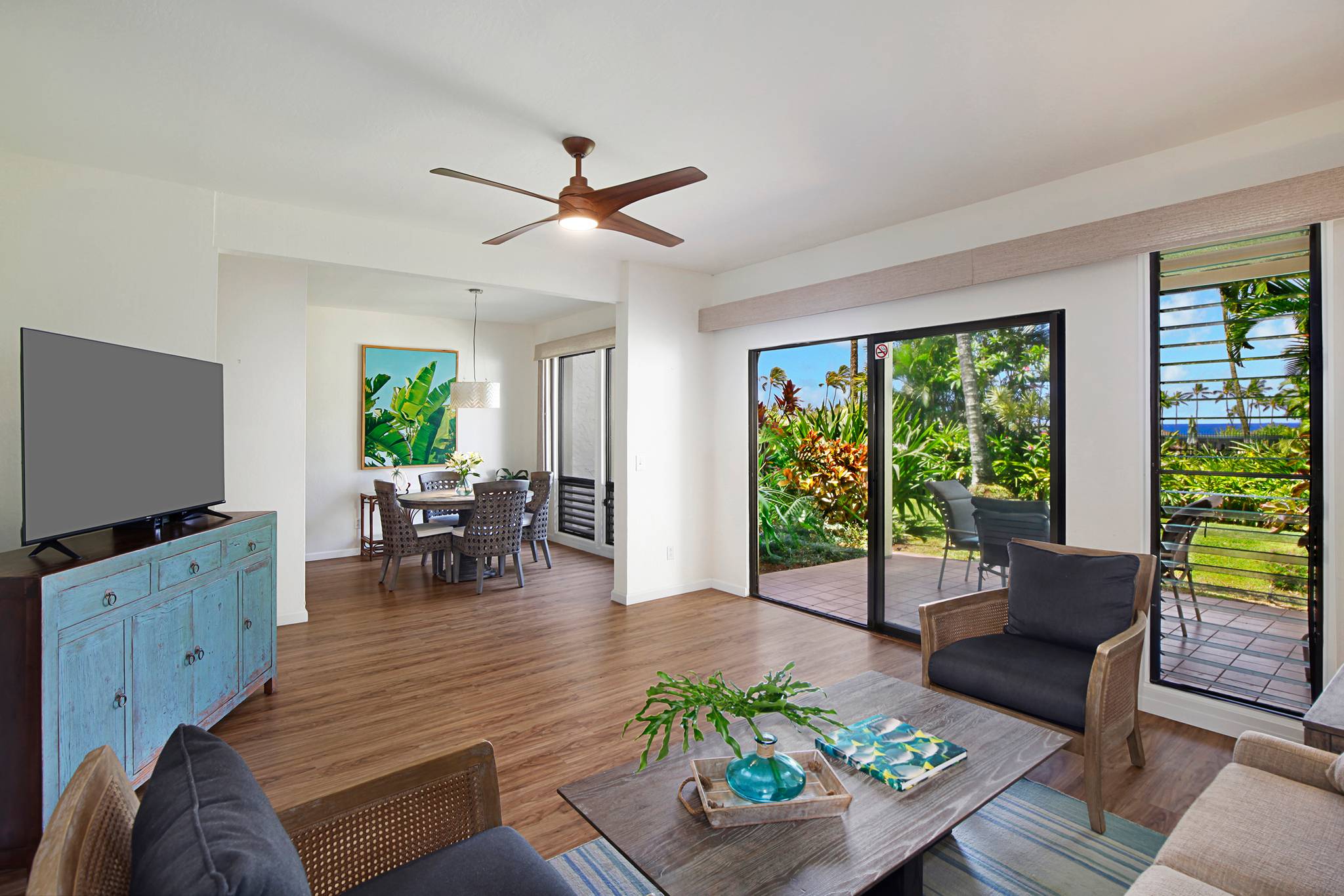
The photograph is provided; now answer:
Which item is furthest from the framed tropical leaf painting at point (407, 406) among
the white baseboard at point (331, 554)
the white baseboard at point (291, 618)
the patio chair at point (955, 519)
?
the patio chair at point (955, 519)

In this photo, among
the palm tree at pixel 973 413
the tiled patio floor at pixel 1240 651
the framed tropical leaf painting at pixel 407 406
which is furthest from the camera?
the framed tropical leaf painting at pixel 407 406

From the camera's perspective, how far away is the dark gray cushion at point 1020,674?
2312 millimetres

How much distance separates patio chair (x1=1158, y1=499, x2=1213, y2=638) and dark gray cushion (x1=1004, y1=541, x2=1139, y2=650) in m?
0.69

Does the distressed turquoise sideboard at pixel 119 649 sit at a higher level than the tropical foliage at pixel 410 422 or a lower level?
lower

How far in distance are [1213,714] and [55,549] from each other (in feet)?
Result: 15.4

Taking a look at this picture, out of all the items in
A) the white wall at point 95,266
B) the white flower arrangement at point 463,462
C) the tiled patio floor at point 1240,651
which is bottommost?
the tiled patio floor at point 1240,651

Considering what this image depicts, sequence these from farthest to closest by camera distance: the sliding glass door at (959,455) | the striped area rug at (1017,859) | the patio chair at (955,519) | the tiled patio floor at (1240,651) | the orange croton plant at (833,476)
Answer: the orange croton plant at (833,476)
the patio chair at (955,519)
the sliding glass door at (959,455)
the tiled patio floor at (1240,651)
the striped area rug at (1017,859)

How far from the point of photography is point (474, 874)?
1338mm

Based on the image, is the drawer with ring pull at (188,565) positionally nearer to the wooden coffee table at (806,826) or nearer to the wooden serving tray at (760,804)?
the wooden coffee table at (806,826)

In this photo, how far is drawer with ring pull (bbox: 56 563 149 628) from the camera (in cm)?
208

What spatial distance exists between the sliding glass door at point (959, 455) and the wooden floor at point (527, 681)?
536 mm

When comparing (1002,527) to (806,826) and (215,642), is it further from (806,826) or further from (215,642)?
(215,642)

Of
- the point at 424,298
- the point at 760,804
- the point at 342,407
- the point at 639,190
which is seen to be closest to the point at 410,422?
the point at 342,407

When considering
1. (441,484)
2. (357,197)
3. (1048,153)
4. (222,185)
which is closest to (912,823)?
(1048,153)
